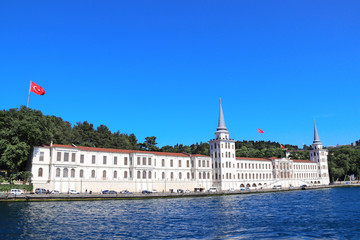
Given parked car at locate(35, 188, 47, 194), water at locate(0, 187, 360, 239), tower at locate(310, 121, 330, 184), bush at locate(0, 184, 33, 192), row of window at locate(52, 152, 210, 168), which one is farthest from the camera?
tower at locate(310, 121, 330, 184)

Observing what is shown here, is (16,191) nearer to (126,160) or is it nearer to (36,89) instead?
(36,89)

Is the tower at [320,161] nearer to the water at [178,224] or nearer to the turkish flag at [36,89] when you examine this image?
the water at [178,224]

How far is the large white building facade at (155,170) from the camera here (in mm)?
65000

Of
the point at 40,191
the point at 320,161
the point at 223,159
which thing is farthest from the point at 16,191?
the point at 320,161

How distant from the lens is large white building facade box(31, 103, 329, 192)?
213 feet

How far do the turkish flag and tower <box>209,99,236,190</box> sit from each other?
161 ft

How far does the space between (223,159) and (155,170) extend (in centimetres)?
2174

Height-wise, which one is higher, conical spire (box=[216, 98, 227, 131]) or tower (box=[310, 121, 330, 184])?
conical spire (box=[216, 98, 227, 131])

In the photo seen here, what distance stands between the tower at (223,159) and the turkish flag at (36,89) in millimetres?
49124

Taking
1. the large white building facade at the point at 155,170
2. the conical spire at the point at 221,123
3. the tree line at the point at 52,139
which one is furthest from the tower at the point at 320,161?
the conical spire at the point at 221,123

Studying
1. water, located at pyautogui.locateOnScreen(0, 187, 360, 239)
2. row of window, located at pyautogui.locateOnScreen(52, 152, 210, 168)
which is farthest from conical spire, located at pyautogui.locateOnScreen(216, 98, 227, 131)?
water, located at pyautogui.locateOnScreen(0, 187, 360, 239)

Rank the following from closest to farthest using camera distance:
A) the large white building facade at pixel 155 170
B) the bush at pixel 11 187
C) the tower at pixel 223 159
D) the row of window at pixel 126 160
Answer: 1. the bush at pixel 11 187
2. the large white building facade at pixel 155 170
3. the row of window at pixel 126 160
4. the tower at pixel 223 159

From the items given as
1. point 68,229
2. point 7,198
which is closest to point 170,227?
point 68,229

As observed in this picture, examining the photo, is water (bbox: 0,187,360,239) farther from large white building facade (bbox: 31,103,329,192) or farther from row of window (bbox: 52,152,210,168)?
row of window (bbox: 52,152,210,168)
